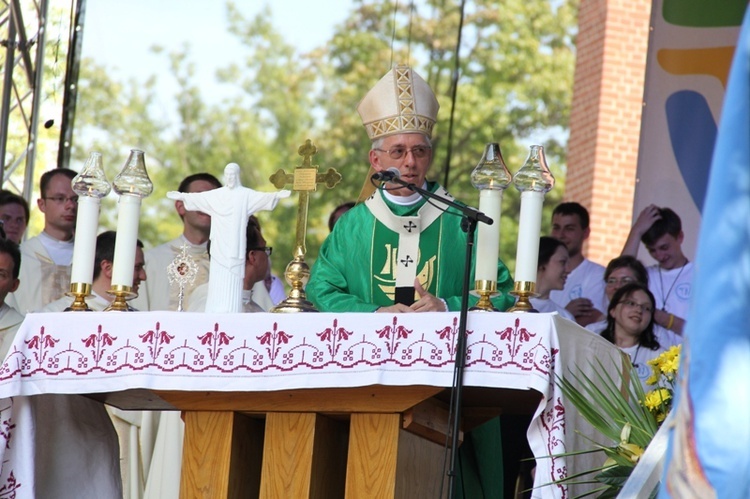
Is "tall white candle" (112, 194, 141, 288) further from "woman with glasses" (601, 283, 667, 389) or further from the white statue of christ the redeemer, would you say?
"woman with glasses" (601, 283, 667, 389)

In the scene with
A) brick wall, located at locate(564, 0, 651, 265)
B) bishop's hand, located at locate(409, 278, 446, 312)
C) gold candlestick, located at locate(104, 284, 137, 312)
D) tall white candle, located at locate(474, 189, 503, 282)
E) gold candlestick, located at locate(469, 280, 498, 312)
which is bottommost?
gold candlestick, located at locate(104, 284, 137, 312)

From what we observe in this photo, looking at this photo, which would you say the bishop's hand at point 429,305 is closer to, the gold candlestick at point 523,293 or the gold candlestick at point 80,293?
the gold candlestick at point 523,293

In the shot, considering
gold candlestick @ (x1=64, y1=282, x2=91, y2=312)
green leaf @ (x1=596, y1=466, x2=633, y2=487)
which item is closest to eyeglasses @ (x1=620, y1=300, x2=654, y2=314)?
green leaf @ (x1=596, y1=466, x2=633, y2=487)

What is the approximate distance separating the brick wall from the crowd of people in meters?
9.24

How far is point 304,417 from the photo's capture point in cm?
441

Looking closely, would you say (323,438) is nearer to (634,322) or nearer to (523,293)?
(523,293)

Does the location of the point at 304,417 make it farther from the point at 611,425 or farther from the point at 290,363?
the point at 611,425

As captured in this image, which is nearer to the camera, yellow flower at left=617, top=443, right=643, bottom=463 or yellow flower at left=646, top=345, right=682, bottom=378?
yellow flower at left=617, top=443, right=643, bottom=463

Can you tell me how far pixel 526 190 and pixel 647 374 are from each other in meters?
2.34

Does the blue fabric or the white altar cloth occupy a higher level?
the blue fabric

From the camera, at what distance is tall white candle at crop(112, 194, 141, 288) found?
4711 millimetres

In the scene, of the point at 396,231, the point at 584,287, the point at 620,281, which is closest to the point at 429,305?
the point at 396,231

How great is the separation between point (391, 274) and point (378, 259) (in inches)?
3.3

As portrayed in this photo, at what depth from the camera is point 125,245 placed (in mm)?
4730
